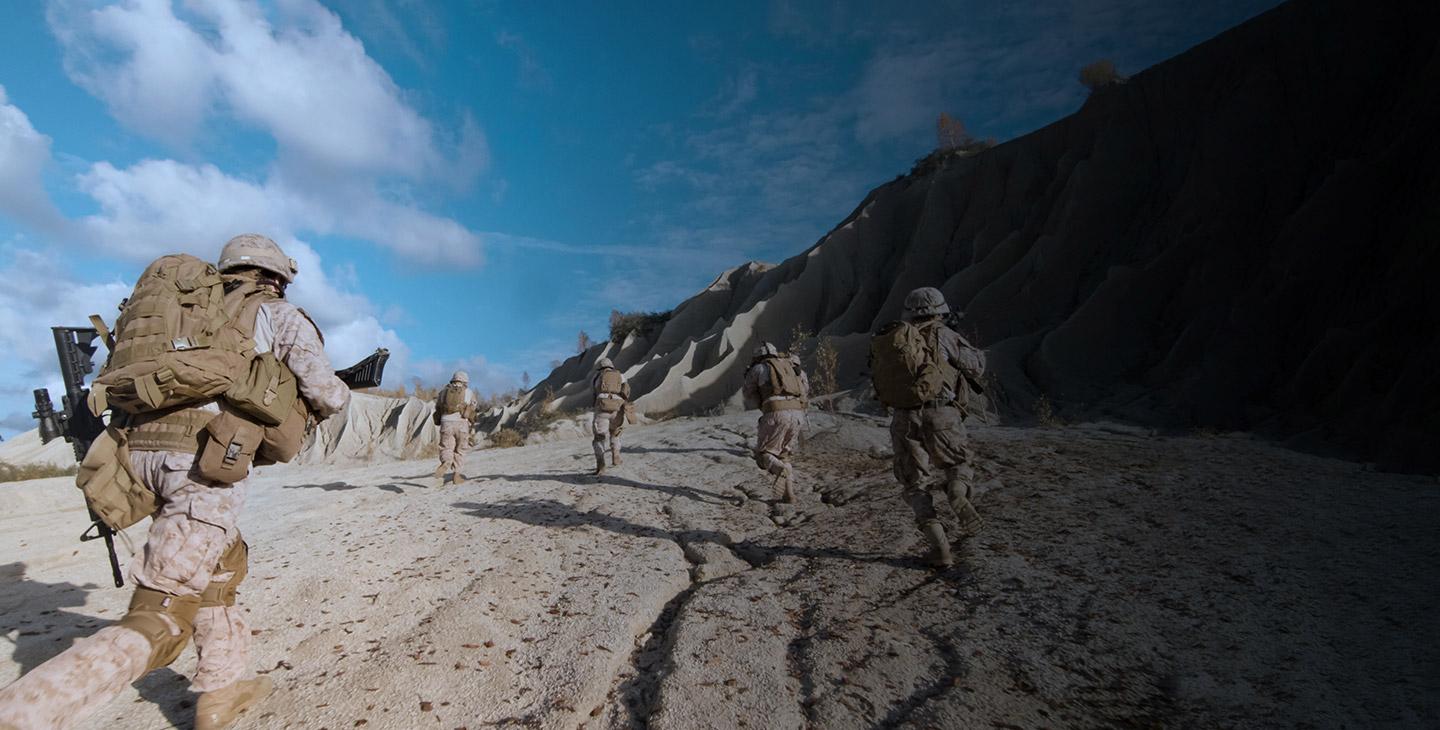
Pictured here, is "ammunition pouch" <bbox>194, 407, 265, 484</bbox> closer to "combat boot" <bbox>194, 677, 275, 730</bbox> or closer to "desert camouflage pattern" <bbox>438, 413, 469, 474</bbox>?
"combat boot" <bbox>194, 677, 275, 730</bbox>

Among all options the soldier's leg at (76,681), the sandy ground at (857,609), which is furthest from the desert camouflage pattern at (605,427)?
the soldier's leg at (76,681)

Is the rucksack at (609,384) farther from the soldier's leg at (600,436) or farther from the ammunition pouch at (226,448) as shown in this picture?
the ammunition pouch at (226,448)

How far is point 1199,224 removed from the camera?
14.5 metres

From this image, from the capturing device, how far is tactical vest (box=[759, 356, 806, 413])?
629cm

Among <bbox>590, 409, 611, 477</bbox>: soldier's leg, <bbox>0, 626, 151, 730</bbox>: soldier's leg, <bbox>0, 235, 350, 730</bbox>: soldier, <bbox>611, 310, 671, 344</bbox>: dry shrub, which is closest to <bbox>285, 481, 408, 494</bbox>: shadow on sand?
<bbox>590, 409, 611, 477</bbox>: soldier's leg

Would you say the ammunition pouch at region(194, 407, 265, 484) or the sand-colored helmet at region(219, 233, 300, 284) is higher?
the sand-colored helmet at region(219, 233, 300, 284)

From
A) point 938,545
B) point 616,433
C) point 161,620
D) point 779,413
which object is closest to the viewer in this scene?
point 161,620

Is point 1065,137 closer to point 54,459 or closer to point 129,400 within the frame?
point 129,400

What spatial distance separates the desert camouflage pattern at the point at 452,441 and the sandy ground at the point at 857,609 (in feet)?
8.18

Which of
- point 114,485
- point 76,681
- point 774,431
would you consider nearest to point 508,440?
point 774,431

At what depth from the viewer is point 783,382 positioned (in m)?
6.30

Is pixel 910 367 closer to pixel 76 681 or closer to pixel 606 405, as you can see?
pixel 76 681

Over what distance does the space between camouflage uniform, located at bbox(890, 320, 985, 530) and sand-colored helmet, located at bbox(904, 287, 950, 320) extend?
0.26 metres

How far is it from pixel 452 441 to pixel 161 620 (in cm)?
713
